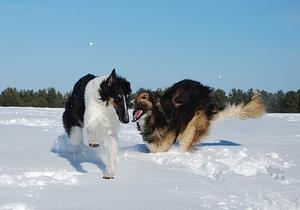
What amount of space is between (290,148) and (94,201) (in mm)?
6063

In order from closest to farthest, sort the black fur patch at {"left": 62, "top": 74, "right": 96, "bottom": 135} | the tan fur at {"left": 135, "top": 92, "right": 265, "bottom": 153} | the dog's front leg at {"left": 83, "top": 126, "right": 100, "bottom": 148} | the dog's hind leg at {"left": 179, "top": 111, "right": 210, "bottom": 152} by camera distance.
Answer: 1. the dog's front leg at {"left": 83, "top": 126, "right": 100, "bottom": 148}
2. the black fur patch at {"left": 62, "top": 74, "right": 96, "bottom": 135}
3. the tan fur at {"left": 135, "top": 92, "right": 265, "bottom": 153}
4. the dog's hind leg at {"left": 179, "top": 111, "right": 210, "bottom": 152}

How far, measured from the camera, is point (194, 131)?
9438mm

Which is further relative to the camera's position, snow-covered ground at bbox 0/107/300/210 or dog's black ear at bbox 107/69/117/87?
dog's black ear at bbox 107/69/117/87

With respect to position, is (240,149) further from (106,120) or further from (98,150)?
(106,120)

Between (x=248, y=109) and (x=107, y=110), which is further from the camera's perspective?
(x=248, y=109)

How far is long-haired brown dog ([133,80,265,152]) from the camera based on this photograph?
903cm

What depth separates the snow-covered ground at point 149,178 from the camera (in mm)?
5055

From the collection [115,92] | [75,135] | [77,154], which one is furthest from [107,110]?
[77,154]

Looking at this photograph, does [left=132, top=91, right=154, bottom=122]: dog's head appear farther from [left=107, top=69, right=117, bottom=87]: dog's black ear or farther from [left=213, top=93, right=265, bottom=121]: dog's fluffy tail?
[left=107, top=69, right=117, bottom=87]: dog's black ear

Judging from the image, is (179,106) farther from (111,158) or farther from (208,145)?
(111,158)

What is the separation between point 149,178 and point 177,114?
10.0ft

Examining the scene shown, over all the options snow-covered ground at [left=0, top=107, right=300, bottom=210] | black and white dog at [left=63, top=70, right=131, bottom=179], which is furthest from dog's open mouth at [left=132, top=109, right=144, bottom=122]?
black and white dog at [left=63, top=70, right=131, bottom=179]

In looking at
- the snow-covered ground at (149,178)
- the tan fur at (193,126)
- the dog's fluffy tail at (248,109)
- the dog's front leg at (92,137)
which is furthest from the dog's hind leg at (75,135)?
the dog's fluffy tail at (248,109)

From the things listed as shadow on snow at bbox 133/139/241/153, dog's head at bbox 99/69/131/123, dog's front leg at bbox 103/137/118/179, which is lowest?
shadow on snow at bbox 133/139/241/153
